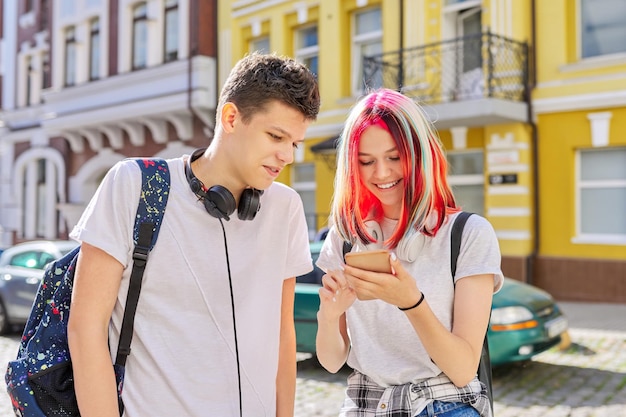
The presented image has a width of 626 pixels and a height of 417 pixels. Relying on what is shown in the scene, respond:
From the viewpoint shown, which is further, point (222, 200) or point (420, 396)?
point (420, 396)

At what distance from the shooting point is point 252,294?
1.96 metres

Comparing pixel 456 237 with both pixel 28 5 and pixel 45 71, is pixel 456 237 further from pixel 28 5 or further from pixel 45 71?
pixel 28 5

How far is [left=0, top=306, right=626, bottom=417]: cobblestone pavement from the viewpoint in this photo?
574 centimetres

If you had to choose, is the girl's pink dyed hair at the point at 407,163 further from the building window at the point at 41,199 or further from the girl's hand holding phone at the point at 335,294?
the building window at the point at 41,199

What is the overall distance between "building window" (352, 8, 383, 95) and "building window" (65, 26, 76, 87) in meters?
11.8

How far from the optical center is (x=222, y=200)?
1892 mm

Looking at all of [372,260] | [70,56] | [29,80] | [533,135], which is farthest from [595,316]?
[29,80]

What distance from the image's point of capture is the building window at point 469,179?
45.3ft

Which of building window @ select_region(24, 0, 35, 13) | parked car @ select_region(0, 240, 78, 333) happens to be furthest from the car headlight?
building window @ select_region(24, 0, 35, 13)

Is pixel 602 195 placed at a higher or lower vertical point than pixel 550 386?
higher

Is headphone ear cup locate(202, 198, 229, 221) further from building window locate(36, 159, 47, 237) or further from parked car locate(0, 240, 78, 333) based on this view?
building window locate(36, 159, 47, 237)

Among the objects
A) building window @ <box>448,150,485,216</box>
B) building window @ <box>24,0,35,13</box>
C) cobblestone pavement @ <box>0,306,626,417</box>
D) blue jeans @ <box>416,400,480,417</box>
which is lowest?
cobblestone pavement @ <box>0,306,626,417</box>

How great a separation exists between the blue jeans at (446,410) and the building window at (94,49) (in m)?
22.6

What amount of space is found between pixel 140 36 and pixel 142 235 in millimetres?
20676
